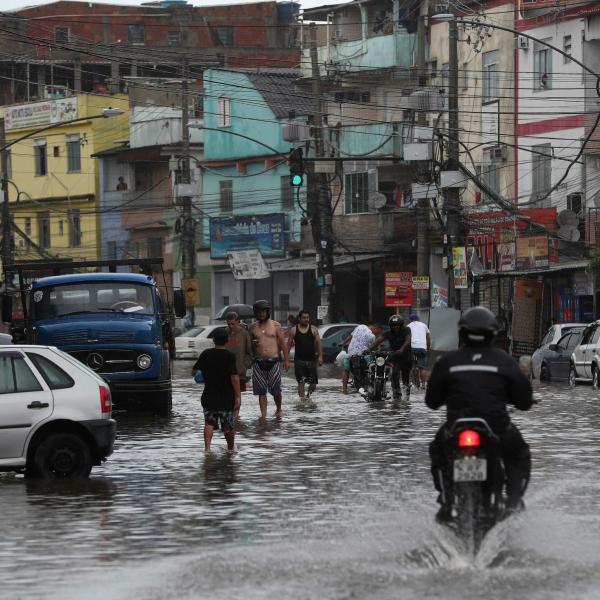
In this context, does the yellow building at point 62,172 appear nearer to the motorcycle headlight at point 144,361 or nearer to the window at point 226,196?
the window at point 226,196

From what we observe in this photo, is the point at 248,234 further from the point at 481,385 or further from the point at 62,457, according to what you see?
the point at 481,385

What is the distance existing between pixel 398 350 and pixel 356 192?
133 ft

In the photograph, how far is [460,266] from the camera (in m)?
61.4

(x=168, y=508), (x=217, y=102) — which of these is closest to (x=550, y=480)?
(x=168, y=508)

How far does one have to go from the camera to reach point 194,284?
227ft

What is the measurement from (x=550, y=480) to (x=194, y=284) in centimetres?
5182

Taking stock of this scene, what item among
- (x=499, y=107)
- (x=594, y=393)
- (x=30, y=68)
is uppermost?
(x=30, y=68)

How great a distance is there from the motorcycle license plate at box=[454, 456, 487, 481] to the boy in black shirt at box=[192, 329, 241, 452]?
9.60 metres

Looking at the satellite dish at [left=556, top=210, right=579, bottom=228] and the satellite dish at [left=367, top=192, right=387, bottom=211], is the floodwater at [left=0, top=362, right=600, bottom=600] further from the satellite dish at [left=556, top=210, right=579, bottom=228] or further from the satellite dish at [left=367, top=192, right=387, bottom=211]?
the satellite dish at [left=367, top=192, right=387, bottom=211]

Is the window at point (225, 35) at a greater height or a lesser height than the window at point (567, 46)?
greater

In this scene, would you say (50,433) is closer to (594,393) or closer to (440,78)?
(594,393)

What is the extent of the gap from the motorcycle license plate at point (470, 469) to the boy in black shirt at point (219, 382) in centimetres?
960

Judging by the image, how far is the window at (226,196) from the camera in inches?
3319

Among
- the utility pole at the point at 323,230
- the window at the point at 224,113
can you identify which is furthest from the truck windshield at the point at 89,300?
the window at the point at 224,113
